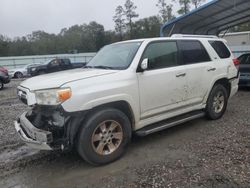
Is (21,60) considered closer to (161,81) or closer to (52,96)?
(161,81)

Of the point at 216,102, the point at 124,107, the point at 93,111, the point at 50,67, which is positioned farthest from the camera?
the point at 50,67

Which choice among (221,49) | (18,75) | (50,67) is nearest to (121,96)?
(221,49)

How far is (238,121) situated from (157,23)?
50.8 meters

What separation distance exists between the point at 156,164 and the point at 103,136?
2.95ft

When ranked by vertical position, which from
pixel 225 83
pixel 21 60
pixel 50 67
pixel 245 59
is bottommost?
pixel 225 83

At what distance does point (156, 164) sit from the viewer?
395cm

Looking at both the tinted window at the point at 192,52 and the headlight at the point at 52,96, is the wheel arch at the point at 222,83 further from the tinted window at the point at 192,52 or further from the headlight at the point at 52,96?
the headlight at the point at 52,96

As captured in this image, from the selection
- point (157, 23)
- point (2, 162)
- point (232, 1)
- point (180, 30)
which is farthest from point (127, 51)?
point (157, 23)

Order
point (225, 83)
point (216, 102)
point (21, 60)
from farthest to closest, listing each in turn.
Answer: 1. point (21, 60)
2. point (225, 83)
3. point (216, 102)

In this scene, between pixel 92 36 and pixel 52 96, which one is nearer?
pixel 52 96

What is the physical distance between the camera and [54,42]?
198 ft

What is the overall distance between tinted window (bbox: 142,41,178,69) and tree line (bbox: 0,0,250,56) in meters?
47.7

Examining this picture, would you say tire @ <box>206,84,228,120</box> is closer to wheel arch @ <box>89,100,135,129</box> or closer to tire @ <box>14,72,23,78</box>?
wheel arch @ <box>89,100,135,129</box>

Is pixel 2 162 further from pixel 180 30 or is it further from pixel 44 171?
pixel 180 30
